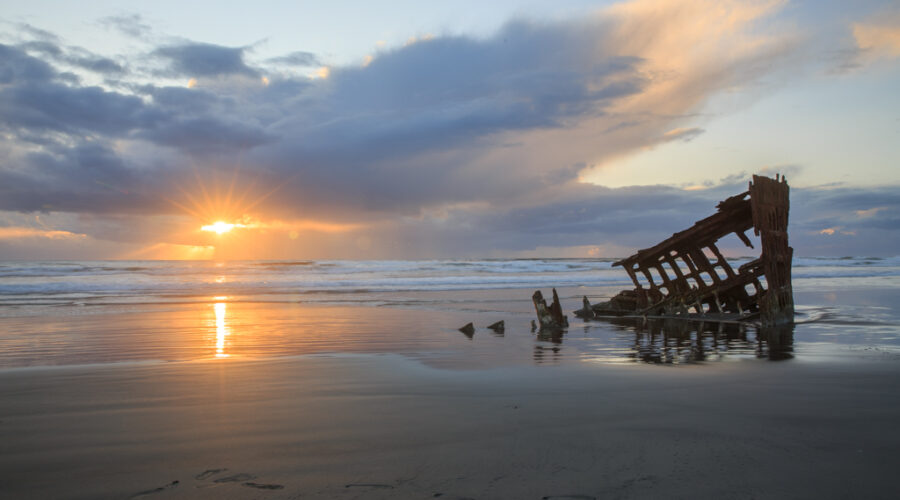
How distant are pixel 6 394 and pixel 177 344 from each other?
4.02 m

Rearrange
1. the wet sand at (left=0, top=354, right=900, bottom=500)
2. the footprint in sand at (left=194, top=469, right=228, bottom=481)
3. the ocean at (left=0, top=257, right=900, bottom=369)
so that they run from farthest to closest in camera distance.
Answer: the ocean at (left=0, top=257, right=900, bottom=369), the footprint in sand at (left=194, top=469, right=228, bottom=481), the wet sand at (left=0, top=354, right=900, bottom=500)

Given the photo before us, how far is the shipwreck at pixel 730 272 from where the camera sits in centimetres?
1289

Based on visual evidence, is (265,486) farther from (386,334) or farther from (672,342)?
(672,342)

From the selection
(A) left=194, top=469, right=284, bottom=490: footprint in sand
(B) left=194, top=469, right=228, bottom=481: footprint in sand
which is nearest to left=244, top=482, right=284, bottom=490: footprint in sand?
(A) left=194, top=469, right=284, bottom=490: footprint in sand

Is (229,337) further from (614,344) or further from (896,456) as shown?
(896,456)

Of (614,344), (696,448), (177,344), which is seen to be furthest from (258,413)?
(614,344)

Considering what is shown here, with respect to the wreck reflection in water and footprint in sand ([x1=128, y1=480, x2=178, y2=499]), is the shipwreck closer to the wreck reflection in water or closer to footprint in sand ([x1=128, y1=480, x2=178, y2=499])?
the wreck reflection in water

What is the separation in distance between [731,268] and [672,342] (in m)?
5.25

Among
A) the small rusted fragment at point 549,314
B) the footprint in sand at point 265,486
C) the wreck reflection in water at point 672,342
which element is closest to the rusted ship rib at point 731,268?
the wreck reflection in water at point 672,342

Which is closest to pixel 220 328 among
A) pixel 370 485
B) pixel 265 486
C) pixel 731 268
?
pixel 265 486

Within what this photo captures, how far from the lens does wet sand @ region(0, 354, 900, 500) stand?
3439mm

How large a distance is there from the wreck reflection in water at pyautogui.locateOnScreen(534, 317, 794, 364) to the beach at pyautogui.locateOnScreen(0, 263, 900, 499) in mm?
92

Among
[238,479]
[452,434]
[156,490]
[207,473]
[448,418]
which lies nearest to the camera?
[156,490]

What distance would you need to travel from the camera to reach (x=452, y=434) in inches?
177
